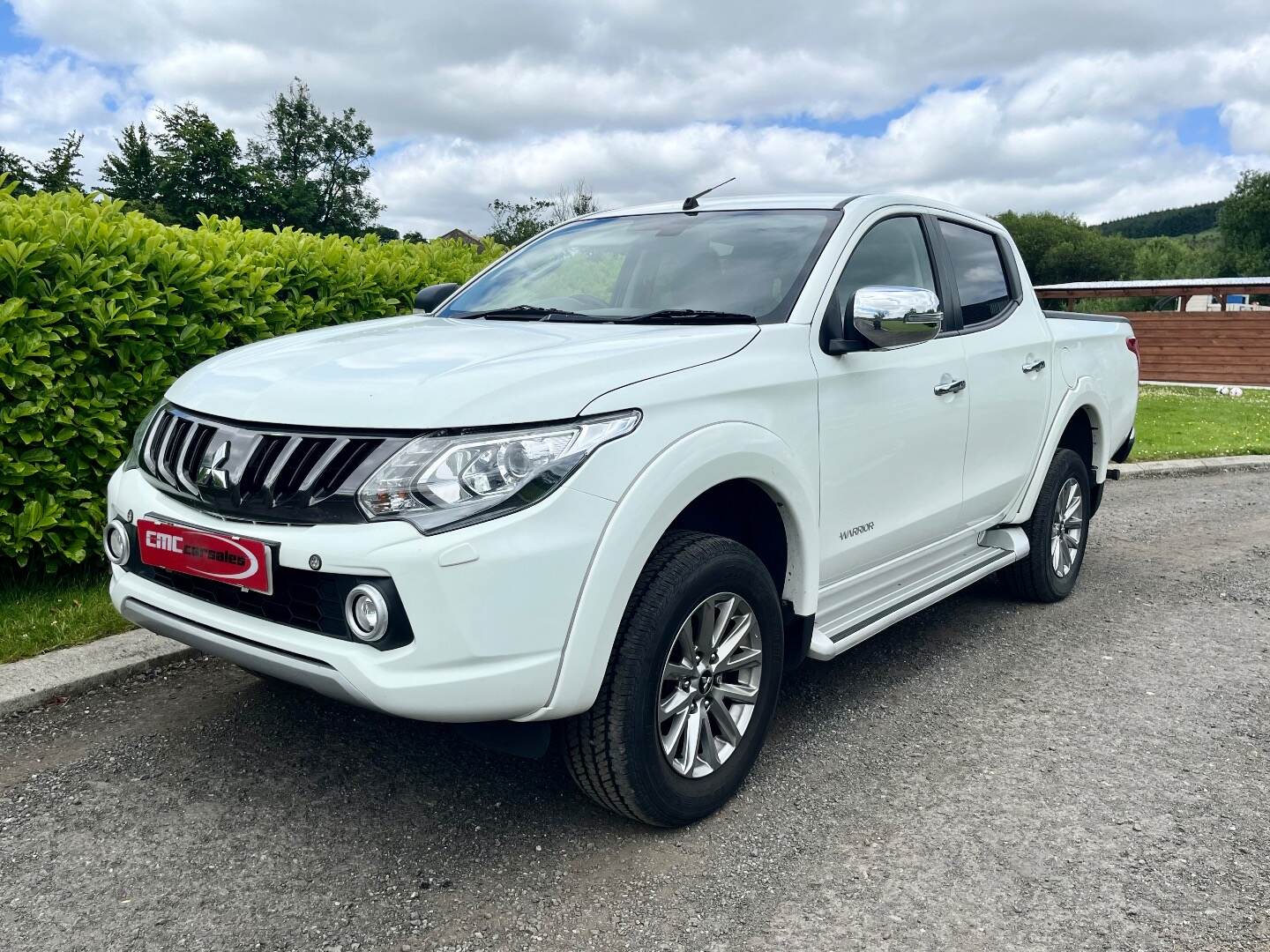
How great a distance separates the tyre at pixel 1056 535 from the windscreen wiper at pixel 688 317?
7.79 ft

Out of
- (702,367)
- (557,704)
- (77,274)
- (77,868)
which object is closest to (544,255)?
(702,367)

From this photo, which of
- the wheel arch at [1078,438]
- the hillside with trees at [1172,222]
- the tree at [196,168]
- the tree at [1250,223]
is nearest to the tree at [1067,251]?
the tree at [1250,223]

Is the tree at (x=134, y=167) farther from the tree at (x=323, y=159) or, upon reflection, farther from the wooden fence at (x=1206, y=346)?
the wooden fence at (x=1206, y=346)

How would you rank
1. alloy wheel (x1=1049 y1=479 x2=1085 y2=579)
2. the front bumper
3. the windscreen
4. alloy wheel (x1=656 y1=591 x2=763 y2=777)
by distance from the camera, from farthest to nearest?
alloy wheel (x1=1049 y1=479 x2=1085 y2=579) < the windscreen < alloy wheel (x1=656 y1=591 x2=763 y2=777) < the front bumper

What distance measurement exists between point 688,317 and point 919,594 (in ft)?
4.69

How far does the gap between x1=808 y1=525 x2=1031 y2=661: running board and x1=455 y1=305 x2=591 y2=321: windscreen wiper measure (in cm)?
135

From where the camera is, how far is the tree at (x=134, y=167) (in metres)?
60.2

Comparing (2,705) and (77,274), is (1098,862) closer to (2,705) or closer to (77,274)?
(2,705)

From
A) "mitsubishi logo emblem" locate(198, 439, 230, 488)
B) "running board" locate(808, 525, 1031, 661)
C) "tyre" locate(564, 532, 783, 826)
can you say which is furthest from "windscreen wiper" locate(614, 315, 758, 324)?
"mitsubishi logo emblem" locate(198, 439, 230, 488)

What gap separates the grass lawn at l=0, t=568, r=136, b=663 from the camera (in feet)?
13.4

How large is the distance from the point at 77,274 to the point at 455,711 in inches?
122

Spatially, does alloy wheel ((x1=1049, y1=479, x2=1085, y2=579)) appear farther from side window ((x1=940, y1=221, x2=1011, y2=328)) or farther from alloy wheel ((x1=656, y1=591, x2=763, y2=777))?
alloy wheel ((x1=656, y1=591, x2=763, y2=777))

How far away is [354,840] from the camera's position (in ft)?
9.48

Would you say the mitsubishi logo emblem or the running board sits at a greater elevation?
the mitsubishi logo emblem
